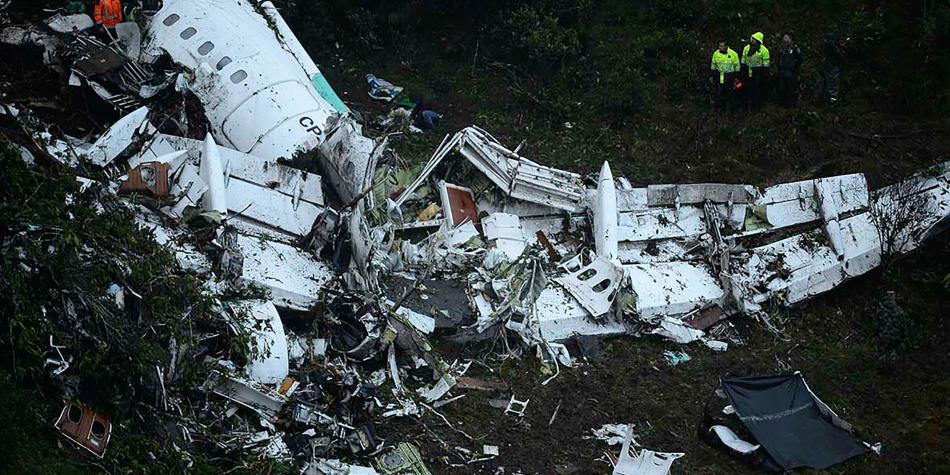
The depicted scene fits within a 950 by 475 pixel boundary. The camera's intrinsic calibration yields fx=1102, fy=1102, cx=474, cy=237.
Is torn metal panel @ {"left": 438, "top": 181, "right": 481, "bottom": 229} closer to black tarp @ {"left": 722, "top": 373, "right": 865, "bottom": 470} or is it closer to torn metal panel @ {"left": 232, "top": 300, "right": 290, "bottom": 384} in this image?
torn metal panel @ {"left": 232, "top": 300, "right": 290, "bottom": 384}

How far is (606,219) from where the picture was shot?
16.0 meters

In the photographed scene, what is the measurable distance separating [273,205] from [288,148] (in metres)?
1.26

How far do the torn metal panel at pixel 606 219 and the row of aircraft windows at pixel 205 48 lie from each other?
568cm

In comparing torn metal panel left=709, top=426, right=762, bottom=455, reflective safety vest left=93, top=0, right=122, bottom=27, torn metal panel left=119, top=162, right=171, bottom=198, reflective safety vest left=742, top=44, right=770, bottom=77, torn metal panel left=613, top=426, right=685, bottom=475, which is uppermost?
reflective safety vest left=93, top=0, right=122, bottom=27

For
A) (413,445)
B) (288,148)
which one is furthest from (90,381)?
(288,148)

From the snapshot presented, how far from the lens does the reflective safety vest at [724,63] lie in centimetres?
1909

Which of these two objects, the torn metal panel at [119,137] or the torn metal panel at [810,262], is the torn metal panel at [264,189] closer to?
the torn metal panel at [119,137]

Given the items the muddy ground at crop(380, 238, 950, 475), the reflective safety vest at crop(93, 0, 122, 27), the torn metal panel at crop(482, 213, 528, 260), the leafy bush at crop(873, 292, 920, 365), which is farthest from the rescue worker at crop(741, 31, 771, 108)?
the reflective safety vest at crop(93, 0, 122, 27)

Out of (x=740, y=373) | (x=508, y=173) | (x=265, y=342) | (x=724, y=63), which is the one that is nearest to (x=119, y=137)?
(x=265, y=342)

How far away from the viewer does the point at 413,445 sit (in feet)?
39.7

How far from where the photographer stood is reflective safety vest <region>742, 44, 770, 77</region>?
19.0 metres

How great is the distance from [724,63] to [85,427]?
42.0 ft

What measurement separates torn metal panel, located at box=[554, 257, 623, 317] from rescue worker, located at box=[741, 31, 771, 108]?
5.90 m

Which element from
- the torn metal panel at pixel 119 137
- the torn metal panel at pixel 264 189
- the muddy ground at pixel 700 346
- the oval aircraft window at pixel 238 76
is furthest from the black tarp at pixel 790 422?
the torn metal panel at pixel 119 137
